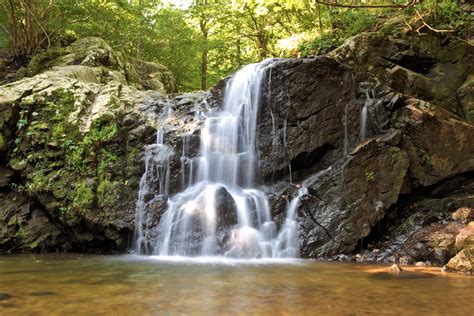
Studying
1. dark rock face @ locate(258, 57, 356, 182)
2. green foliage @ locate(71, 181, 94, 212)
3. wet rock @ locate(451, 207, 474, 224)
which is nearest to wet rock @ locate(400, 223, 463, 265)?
wet rock @ locate(451, 207, 474, 224)

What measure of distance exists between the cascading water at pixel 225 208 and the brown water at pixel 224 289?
0.91 metres

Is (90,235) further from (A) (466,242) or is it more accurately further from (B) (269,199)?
(A) (466,242)

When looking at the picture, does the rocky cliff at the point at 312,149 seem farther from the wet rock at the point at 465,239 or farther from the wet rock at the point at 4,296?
the wet rock at the point at 4,296

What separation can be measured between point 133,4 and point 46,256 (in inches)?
396

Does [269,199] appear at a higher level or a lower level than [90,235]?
higher

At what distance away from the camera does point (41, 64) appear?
12422 millimetres

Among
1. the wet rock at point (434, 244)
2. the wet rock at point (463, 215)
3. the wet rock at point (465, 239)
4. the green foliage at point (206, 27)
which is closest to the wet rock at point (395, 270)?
the wet rock at point (434, 244)

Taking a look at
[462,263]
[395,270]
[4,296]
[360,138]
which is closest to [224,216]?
[395,270]

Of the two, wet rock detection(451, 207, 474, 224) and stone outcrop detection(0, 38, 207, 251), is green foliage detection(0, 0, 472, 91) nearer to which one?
stone outcrop detection(0, 38, 207, 251)

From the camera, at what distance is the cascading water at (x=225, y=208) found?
771cm

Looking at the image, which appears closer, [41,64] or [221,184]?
[221,184]

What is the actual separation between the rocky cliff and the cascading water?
0.25 metres

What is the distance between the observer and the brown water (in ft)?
13.3

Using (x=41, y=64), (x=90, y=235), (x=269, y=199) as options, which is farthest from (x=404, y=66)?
(x=41, y=64)
